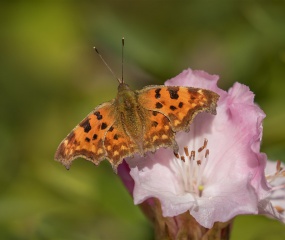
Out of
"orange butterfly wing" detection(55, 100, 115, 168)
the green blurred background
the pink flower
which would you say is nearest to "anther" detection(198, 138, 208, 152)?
the pink flower

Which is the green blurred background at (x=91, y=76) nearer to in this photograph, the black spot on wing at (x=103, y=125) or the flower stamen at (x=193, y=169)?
the flower stamen at (x=193, y=169)

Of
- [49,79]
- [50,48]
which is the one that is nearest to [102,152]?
[49,79]

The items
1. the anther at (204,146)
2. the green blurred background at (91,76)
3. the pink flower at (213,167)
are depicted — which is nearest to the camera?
the pink flower at (213,167)

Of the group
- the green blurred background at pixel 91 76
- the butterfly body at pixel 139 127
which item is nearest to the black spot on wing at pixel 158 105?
the butterfly body at pixel 139 127

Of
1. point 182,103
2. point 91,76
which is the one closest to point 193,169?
point 182,103

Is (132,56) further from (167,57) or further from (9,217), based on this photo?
(9,217)
